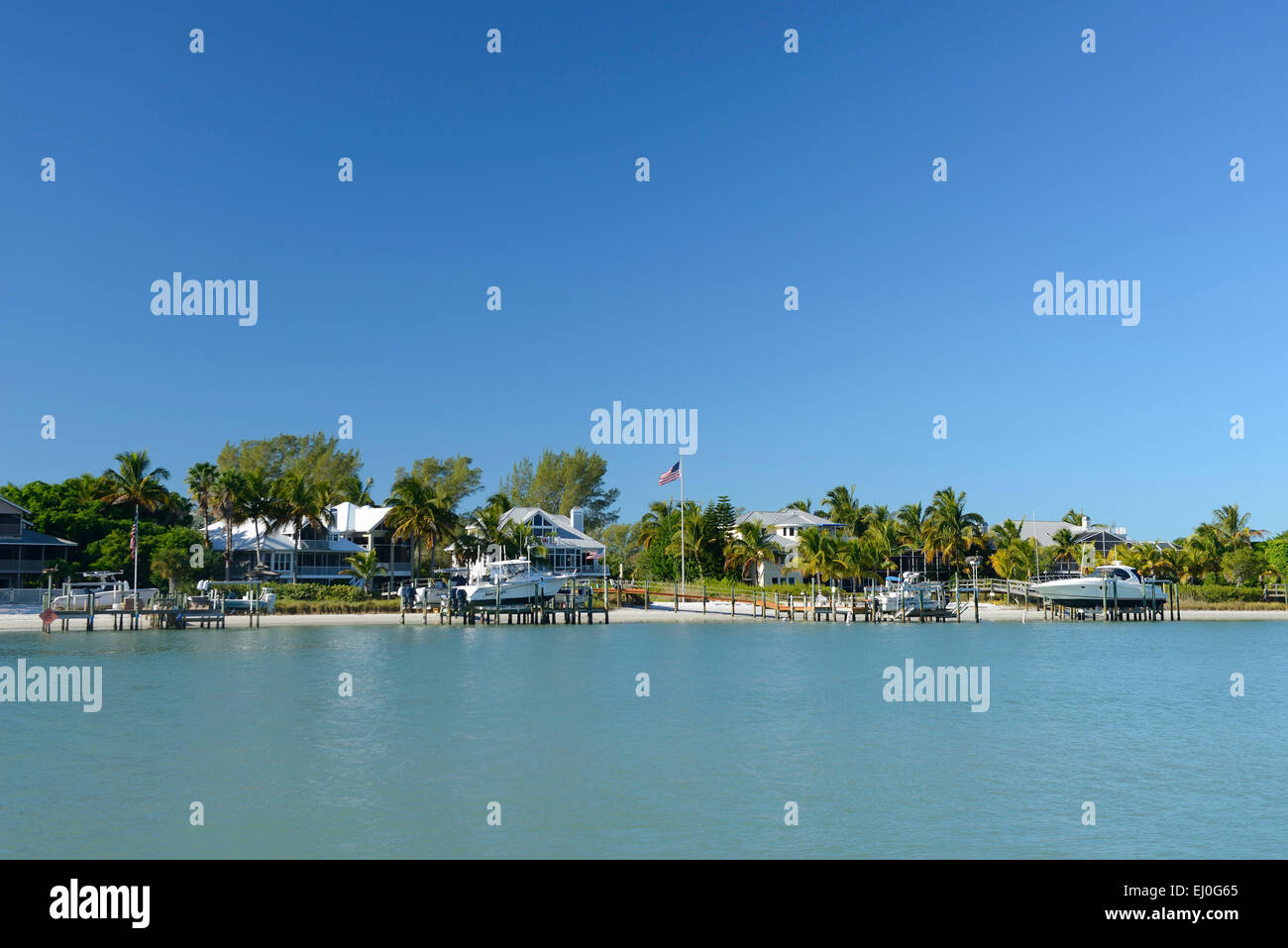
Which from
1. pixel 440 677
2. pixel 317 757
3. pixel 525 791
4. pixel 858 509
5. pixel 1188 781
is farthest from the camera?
pixel 858 509

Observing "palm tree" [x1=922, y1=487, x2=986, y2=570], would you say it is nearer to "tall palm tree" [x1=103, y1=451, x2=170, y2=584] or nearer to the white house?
the white house

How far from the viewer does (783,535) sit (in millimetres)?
110562

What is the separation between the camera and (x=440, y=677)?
43.1 metres

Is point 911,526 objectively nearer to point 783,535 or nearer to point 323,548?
point 783,535

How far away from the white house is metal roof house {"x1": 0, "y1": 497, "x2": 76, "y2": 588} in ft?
201

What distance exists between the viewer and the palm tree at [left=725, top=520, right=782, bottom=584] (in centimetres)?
9775

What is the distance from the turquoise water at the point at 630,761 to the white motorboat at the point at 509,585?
22452 mm

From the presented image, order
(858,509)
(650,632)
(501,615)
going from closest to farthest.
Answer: (650,632)
(501,615)
(858,509)

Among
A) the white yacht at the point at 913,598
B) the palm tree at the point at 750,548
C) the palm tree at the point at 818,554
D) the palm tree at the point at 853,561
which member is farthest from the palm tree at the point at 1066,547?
the white yacht at the point at 913,598

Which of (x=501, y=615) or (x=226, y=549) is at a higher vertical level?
(x=226, y=549)

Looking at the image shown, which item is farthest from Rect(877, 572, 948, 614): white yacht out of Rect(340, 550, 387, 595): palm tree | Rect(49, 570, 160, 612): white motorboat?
Rect(49, 570, 160, 612): white motorboat
